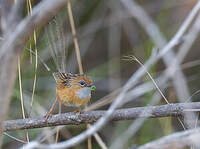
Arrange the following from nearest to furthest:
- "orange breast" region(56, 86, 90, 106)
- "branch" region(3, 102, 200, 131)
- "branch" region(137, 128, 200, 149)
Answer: "branch" region(137, 128, 200, 149) → "branch" region(3, 102, 200, 131) → "orange breast" region(56, 86, 90, 106)

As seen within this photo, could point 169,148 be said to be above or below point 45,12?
below

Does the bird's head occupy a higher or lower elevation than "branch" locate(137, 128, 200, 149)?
higher

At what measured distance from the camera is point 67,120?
2.59 meters

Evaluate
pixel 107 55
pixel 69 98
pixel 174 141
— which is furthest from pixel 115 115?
pixel 107 55

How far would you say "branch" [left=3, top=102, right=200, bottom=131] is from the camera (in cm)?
237

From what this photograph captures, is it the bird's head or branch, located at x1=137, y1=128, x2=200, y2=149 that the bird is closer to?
the bird's head

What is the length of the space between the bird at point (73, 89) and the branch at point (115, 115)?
56cm

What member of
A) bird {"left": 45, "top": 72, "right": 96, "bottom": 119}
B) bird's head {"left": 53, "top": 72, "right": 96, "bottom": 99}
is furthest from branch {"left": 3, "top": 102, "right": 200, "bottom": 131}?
bird's head {"left": 53, "top": 72, "right": 96, "bottom": 99}

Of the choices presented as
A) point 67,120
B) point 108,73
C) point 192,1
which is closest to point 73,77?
point 67,120

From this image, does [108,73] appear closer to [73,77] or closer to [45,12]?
[73,77]

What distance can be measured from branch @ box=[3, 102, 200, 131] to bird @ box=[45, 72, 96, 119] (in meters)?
0.56

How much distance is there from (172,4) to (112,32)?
41.8 inches

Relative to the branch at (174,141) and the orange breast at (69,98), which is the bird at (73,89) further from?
the branch at (174,141)

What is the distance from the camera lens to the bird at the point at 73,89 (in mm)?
3273
